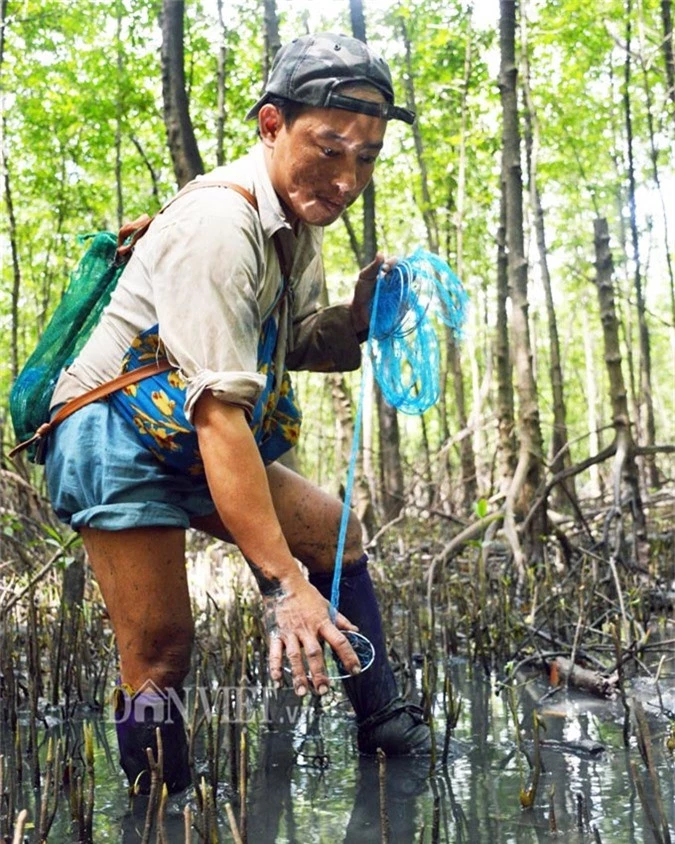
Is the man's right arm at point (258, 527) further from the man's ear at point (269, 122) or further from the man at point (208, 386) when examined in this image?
the man's ear at point (269, 122)

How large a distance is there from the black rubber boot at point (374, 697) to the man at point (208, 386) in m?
0.45

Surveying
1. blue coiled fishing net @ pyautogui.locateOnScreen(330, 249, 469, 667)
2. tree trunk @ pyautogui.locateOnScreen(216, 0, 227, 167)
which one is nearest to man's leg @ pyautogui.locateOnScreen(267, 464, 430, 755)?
blue coiled fishing net @ pyautogui.locateOnScreen(330, 249, 469, 667)

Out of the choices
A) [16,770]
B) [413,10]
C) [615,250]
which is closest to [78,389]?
[16,770]

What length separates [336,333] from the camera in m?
2.85

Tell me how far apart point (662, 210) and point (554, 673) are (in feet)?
28.3

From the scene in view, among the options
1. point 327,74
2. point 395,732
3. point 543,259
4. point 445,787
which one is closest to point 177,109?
point 327,74

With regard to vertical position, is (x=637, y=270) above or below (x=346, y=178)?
above

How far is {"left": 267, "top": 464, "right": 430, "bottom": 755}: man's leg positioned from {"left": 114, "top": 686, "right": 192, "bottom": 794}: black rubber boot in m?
0.55

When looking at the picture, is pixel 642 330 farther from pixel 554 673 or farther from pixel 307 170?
pixel 307 170

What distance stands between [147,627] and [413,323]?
1.14 meters

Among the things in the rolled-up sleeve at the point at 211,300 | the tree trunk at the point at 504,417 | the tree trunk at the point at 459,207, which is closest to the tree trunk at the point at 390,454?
the tree trunk at the point at 459,207

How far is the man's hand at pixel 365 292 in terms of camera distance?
2.73m

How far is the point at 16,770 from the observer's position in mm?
2402

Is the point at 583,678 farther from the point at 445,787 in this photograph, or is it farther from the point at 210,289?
the point at 210,289
